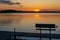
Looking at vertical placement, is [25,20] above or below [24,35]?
above

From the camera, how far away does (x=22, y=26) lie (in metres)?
2.15

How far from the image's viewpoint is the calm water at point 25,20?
83.3 inches

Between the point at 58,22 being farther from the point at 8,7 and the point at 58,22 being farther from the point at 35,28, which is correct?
the point at 8,7

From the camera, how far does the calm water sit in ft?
6.94

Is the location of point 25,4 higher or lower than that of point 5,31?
higher

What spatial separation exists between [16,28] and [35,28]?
29 centimetres

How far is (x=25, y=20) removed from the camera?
84.0 inches

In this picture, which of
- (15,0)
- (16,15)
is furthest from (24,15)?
(15,0)

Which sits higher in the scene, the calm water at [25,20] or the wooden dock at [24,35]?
the calm water at [25,20]

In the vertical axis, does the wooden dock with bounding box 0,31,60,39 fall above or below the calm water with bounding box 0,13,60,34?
below

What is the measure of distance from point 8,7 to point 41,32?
2.04ft

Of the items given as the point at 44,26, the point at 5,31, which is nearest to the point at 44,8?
the point at 44,26

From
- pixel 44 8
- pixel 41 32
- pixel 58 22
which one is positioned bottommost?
pixel 41 32

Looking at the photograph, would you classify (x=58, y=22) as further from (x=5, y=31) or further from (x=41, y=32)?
(x=5, y=31)
